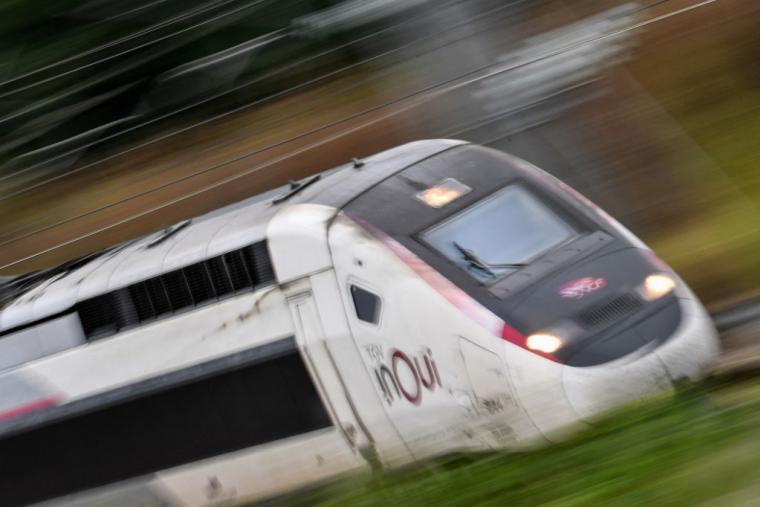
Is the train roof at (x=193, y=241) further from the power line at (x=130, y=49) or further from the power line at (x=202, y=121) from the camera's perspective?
the power line at (x=130, y=49)

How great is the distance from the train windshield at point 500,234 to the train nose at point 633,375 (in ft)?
3.38

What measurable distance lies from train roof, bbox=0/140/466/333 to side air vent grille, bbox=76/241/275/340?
0.06 m

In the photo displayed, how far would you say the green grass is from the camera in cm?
338

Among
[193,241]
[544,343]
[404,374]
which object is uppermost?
[193,241]

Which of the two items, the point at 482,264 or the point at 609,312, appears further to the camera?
the point at 482,264

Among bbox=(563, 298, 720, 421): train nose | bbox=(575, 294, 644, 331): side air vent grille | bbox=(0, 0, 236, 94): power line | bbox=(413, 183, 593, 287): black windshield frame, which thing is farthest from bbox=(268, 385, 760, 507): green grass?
bbox=(0, 0, 236, 94): power line

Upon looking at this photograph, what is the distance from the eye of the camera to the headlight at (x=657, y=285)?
6035mm

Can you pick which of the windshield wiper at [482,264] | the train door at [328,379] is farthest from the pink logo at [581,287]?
the train door at [328,379]

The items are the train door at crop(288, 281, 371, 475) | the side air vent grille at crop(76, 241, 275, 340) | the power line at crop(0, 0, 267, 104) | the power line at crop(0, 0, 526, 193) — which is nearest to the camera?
the train door at crop(288, 281, 371, 475)

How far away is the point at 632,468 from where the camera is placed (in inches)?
146

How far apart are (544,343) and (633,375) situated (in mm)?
553

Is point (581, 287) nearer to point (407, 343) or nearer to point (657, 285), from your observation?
point (657, 285)

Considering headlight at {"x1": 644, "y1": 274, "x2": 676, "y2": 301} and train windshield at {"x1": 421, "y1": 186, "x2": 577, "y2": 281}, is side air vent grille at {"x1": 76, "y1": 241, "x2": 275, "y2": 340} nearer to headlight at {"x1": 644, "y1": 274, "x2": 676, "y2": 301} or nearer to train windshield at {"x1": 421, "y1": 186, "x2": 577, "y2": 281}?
train windshield at {"x1": 421, "y1": 186, "x2": 577, "y2": 281}

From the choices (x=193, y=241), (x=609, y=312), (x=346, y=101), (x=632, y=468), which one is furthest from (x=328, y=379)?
(x=346, y=101)
